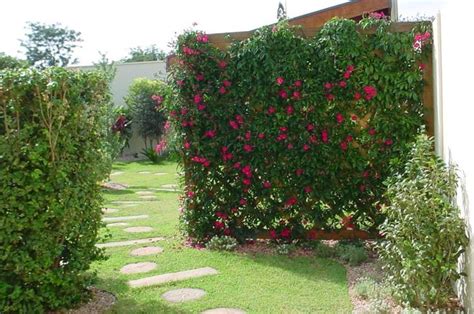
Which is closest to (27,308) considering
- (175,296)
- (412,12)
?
(175,296)

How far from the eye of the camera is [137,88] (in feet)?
58.3

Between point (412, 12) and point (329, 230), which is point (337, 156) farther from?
point (412, 12)

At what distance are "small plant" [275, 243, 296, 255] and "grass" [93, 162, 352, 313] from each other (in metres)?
0.10

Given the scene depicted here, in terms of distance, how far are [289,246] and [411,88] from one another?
2.08 m

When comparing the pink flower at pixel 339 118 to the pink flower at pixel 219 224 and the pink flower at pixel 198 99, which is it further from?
the pink flower at pixel 219 224

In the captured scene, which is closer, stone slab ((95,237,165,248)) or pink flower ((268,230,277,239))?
pink flower ((268,230,277,239))

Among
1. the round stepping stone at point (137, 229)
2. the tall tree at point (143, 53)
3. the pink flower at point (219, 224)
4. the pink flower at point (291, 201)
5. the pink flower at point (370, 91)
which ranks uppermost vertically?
the tall tree at point (143, 53)

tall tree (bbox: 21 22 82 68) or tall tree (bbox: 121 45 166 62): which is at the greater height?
tall tree (bbox: 21 22 82 68)

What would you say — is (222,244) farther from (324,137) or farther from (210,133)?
(324,137)

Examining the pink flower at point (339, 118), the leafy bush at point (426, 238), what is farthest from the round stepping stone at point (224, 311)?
the pink flower at point (339, 118)

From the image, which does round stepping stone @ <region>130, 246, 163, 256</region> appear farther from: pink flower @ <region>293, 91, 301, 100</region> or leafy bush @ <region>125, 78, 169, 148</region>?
leafy bush @ <region>125, 78, 169, 148</region>

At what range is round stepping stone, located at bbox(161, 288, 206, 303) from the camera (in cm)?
415

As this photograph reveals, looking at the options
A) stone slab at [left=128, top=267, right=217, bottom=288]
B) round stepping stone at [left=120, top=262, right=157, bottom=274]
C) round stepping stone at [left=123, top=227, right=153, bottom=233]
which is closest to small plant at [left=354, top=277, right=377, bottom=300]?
stone slab at [left=128, top=267, right=217, bottom=288]

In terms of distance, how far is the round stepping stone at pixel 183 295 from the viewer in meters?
4.15
